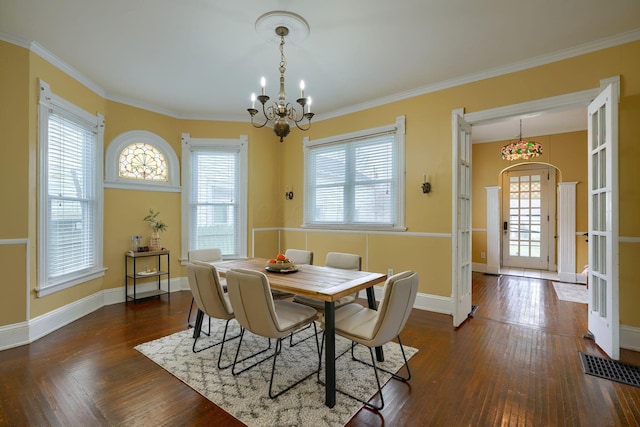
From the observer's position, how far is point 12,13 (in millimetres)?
2504

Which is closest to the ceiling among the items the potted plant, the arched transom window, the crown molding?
the crown molding

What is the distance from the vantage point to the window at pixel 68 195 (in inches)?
125

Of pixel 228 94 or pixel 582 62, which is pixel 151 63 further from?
pixel 582 62

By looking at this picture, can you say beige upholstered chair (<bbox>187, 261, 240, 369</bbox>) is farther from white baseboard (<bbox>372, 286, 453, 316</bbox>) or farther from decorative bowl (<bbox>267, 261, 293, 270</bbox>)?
white baseboard (<bbox>372, 286, 453, 316</bbox>)

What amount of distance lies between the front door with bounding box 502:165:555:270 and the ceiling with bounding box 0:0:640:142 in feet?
14.8

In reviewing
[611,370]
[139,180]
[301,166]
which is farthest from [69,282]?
[611,370]

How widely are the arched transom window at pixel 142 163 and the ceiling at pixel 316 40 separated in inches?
32.5

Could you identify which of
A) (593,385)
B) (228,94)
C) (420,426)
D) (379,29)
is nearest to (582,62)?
(379,29)

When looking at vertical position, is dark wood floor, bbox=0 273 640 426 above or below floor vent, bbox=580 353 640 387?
below

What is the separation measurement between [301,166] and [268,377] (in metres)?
3.67

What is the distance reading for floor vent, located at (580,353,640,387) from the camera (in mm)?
2316

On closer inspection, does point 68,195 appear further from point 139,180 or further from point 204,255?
point 204,255

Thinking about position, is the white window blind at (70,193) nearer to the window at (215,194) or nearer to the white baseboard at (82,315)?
the white baseboard at (82,315)

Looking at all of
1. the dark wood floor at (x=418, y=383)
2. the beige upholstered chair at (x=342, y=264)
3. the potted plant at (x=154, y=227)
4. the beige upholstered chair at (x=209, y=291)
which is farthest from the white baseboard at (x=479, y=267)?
the potted plant at (x=154, y=227)
